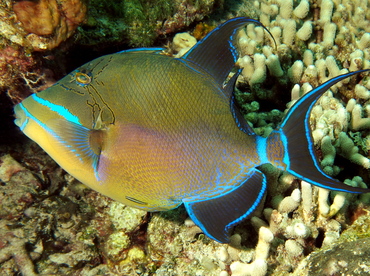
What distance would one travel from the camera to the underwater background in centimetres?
233

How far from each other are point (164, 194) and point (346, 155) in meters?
2.15

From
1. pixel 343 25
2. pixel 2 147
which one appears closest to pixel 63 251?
pixel 2 147

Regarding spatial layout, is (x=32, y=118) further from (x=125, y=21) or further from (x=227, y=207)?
(x=125, y=21)

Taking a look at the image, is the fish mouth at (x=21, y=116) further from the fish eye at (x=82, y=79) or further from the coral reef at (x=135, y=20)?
the coral reef at (x=135, y=20)

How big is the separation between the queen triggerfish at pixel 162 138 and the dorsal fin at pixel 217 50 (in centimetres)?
2

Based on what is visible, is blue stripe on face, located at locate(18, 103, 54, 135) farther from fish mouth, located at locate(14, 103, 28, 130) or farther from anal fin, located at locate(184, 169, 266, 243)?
anal fin, located at locate(184, 169, 266, 243)

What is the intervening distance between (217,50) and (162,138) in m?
0.71

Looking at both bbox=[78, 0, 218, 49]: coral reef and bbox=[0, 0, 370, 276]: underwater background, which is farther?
bbox=[78, 0, 218, 49]: coral reef

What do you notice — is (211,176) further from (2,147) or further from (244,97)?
(2,147)

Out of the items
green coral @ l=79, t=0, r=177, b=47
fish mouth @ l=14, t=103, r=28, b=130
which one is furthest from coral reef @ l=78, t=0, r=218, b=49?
fish mouth @ l=14, t=103, r=28, b=130

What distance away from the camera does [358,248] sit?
68.2 inches

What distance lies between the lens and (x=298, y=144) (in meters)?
1.60

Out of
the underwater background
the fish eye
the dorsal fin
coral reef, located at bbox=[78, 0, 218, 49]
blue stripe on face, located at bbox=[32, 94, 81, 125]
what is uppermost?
the dorsal fin

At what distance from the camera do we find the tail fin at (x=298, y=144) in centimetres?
152
